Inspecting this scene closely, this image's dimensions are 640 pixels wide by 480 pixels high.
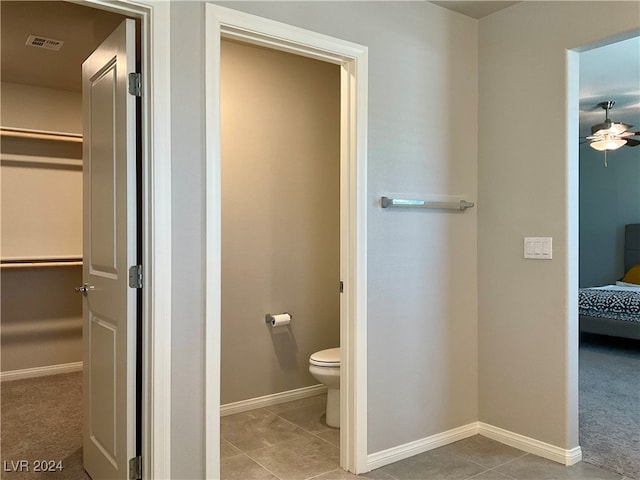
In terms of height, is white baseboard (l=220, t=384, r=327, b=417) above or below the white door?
below

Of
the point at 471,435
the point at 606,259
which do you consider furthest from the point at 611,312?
the point at 471,435

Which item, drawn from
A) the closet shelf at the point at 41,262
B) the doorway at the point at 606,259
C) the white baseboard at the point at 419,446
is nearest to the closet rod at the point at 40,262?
the closet shelf at the point at 41,262

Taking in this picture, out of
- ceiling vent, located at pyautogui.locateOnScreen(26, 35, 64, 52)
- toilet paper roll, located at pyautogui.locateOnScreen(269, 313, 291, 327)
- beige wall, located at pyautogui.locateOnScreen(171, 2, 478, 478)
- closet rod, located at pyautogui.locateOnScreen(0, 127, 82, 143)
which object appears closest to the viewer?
beige wall, located at pyautogui.locateOnScreen(171, 2, 478, 478)

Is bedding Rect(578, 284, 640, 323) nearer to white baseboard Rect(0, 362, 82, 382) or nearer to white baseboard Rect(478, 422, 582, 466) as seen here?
white baseboard Rect(478, 422, 582, 466)

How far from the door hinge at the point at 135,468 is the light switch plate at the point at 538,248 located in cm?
218

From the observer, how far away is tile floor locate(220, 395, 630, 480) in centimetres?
257

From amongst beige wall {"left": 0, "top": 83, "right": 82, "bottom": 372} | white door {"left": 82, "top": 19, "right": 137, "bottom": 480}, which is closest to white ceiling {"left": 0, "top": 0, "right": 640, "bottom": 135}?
beige wall {"left": 0, "top": 83, "right": 82, "bottom": 372}

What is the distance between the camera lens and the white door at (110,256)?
83.2 inches

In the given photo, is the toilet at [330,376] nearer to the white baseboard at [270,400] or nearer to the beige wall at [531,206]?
the white baseboard at [270,400]

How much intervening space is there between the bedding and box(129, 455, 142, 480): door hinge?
507cm

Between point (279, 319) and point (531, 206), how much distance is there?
1757mm

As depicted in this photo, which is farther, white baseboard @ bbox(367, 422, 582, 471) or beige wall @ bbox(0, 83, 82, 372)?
beige wall @ bbox(0, 83, 82, 372)

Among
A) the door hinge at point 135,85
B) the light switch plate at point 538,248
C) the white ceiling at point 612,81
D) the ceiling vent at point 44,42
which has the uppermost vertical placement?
the white ceiling at point 612,81

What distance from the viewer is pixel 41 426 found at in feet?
10.7
